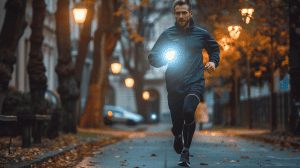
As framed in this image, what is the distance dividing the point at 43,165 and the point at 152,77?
47.6 m

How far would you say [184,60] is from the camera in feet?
19.9

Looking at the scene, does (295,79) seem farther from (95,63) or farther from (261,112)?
(261,112)

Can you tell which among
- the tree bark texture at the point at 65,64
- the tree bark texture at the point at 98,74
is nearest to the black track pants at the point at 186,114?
the tree bark texture at the point at 65,64

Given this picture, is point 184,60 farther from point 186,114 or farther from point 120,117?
point 120,117

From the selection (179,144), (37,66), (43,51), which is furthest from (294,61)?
(43,51)

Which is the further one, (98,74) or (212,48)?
(98,74)

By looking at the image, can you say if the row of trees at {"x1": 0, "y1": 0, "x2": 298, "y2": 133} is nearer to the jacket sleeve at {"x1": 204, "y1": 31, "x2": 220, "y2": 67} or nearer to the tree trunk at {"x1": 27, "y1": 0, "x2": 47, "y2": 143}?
the tree trunk at {"x1": 27, "y1": 0, "x2": 47, "y2": 143}

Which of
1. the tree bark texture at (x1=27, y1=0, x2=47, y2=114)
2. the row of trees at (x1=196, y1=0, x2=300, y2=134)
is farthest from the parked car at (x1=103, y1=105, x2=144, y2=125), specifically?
the tree bark texture at (x1=27, y1=0, x2=47, y2=114)

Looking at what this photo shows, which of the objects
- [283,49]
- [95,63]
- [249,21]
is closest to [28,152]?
[249,21]

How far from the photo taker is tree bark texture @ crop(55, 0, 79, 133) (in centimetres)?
1442

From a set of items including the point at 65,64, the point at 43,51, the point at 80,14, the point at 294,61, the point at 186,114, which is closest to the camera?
the point at 186,114

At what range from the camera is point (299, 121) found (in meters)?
13.5

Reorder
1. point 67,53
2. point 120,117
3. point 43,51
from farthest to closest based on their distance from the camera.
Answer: point 120,117 < point 43,51 < point 67,53

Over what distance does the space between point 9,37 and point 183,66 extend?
4461mm
